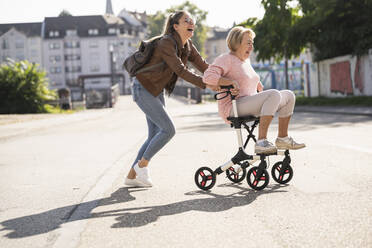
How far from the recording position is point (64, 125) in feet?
68.1

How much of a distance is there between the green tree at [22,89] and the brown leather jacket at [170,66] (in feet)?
85.5

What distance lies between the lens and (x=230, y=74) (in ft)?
17.2

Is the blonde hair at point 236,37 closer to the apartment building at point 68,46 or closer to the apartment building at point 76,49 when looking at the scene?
the apartment building at point 68,46

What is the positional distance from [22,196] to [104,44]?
10009 cm

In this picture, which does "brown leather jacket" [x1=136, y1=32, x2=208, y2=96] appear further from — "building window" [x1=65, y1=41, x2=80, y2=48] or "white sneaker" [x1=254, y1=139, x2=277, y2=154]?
"building window" [x1=65, y1=41, x2=80, y2=48]

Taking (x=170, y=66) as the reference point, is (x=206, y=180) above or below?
below

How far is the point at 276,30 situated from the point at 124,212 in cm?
2368

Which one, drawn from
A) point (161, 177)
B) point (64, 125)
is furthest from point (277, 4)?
point (161, 177)

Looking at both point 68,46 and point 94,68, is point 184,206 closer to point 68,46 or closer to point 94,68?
point 94,68

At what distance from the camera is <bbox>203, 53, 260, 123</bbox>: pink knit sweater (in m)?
5.15

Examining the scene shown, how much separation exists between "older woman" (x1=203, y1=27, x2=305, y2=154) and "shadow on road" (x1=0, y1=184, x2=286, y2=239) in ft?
1.67

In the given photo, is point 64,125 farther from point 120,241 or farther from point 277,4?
point 120,241

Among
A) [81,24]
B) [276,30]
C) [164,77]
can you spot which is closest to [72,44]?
[81,24]

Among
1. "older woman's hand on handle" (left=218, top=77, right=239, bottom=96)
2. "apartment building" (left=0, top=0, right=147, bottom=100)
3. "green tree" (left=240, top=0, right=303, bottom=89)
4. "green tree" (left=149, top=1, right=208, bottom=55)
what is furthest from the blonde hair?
"apartment building" (left=0, top=0, right=147, bottom=100)
